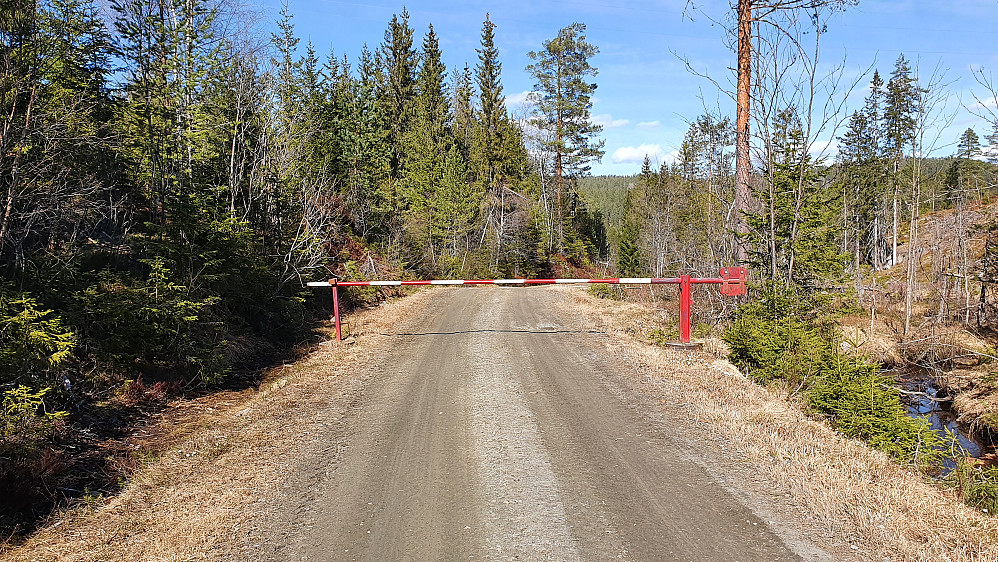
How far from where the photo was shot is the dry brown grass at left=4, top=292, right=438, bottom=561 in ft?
13.1

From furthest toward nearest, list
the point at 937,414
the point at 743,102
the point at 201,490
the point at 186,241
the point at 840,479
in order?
the point at 937,414
the point at 743,102
the point at 186,241
the point at 201,490
the point at 840,479

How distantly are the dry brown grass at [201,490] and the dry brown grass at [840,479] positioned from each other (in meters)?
4.45

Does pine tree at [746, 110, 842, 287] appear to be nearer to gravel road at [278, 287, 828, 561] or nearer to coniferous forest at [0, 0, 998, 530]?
coniferous forest at [0, 0, 998, 530]

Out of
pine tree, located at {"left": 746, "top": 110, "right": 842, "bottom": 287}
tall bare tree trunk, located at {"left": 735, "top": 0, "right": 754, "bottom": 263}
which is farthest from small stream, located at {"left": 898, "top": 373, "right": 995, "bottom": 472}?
tall bare tree trunk, located at {"left": 735, "top": 0, "right": 754, "bottom": 263}

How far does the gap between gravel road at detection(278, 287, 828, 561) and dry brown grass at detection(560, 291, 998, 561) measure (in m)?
0.54

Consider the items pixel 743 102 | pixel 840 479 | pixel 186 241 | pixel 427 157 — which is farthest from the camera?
pixel 427 157

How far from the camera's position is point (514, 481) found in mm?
4938

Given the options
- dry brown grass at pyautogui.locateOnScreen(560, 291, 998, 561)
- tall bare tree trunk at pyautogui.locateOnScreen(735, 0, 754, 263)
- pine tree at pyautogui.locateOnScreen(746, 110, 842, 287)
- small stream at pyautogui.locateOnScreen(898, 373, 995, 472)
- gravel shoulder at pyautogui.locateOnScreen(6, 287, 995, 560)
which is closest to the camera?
dry brown grass at pyautogui.locateOnScreen(560, 291, 998, 561)

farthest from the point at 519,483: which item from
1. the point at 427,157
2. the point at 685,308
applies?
the point at 427,157

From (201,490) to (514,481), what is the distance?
279 centimetres

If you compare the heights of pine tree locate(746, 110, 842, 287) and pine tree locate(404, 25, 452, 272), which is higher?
pine tree locate(404, 25, 452, 272)

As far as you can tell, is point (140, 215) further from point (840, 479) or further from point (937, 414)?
point (937, 414)

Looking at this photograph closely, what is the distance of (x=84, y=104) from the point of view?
8344mm

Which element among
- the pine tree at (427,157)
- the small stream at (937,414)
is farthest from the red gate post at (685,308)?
the pine tree at (427,157)
